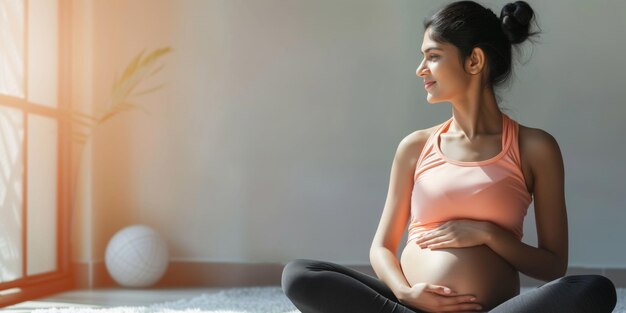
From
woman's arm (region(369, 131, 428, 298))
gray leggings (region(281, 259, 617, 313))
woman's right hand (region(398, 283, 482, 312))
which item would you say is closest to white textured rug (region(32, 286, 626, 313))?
woman's arm (region(369, 131, 428, 298))

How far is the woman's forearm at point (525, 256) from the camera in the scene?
172cm

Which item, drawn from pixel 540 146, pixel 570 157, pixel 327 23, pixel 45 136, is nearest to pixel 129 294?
pixel 45 136

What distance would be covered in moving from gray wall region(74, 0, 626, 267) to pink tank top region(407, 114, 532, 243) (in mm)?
2216

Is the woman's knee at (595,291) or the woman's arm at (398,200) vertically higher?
the woman's arm at (398,200)

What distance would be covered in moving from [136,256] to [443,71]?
260 cm

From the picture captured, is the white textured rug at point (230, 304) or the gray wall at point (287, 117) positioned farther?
the gray wall at point (287, 117)

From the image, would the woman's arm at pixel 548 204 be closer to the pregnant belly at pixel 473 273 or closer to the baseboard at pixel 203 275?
the pregnant belly at pixel 473 273

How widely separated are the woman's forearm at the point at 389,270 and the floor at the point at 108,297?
190 cm

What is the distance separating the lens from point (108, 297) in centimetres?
377

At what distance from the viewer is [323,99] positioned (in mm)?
4207

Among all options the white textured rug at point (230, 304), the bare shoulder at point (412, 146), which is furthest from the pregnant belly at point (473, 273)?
the white textured rug at point (230, 304)

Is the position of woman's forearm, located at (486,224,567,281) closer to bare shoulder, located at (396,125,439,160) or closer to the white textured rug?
bare shoulder, located at (396,125,439,160)

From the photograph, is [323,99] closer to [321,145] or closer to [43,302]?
[321,145]

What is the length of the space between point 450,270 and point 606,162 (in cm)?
246
